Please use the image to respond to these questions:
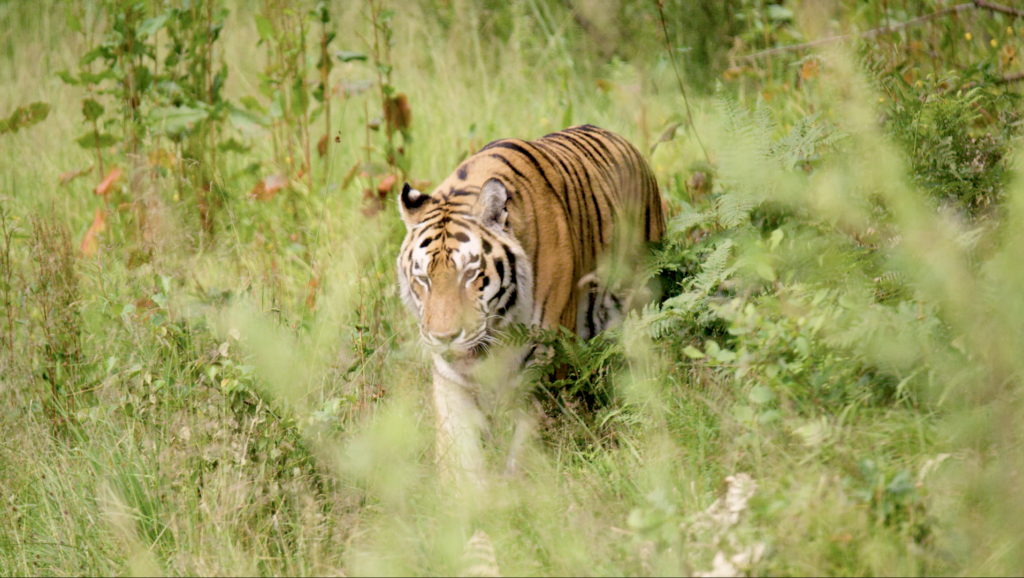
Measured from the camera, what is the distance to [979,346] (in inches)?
99.7

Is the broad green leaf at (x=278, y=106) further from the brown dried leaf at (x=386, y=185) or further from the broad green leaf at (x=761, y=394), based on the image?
the broad green leaf at (x=761, y=394)

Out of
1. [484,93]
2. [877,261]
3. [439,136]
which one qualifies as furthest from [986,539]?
[484,93]

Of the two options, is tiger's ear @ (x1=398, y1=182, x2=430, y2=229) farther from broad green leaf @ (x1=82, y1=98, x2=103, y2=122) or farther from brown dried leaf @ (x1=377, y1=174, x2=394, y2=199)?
broad green leaf @ (x1=82, y1=98, x2=103, y2=122)

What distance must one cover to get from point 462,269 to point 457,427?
2.08 feet

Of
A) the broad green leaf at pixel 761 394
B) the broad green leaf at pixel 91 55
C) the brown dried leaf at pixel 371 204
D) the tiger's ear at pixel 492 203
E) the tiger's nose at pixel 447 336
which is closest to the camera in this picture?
the broad green leaf at pixel 761 394

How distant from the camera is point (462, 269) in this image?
351cm

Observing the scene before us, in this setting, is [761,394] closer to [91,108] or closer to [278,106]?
[278,106]

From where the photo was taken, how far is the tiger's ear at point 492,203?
3.54m

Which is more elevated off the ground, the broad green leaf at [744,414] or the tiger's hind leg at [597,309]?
the broad green leaf at [744,414]

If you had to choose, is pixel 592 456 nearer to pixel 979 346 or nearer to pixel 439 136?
pixel 979 346

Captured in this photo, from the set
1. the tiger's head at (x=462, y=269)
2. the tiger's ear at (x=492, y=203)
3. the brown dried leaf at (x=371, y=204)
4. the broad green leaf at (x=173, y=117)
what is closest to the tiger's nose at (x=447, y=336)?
the tiger's head at (x=462, y=269)

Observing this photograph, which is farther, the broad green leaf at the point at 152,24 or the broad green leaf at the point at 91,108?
the broad green leaf at the point at 91,108

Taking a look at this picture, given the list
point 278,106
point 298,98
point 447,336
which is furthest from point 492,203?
point 278,106

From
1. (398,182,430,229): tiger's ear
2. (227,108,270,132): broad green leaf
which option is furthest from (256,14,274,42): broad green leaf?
(398,182,430,229): tiger's ear
